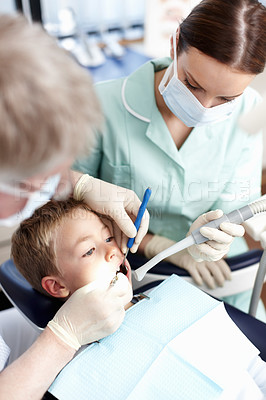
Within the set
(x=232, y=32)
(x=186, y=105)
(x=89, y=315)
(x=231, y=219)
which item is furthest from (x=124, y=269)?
(x=232, y=32)

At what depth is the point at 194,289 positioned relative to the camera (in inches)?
50.4

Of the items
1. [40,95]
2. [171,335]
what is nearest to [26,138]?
[40,95]

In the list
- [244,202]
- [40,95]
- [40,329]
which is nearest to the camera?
[40,95]

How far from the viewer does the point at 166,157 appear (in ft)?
4.71

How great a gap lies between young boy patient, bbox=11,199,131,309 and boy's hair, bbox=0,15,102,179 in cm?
58

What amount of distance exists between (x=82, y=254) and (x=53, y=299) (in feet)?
0.65

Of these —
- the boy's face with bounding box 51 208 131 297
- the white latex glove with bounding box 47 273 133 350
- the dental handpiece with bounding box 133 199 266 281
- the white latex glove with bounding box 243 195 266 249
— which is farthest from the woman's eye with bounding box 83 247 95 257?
the white latex glove with bounding box 243 195 266 249

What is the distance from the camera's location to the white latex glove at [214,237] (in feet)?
3.73

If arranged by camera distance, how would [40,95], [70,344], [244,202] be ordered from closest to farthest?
[40,95] < [70,344] < [244,202]

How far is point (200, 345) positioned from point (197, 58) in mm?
793

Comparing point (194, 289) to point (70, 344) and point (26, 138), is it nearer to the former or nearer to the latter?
point (70, 344)

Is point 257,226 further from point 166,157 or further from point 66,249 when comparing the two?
point 66,249

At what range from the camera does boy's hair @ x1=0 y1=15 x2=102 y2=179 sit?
0.56 meters

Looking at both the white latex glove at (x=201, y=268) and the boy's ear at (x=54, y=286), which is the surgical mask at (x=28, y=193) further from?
the white latex glove at (x=201, y=268)
